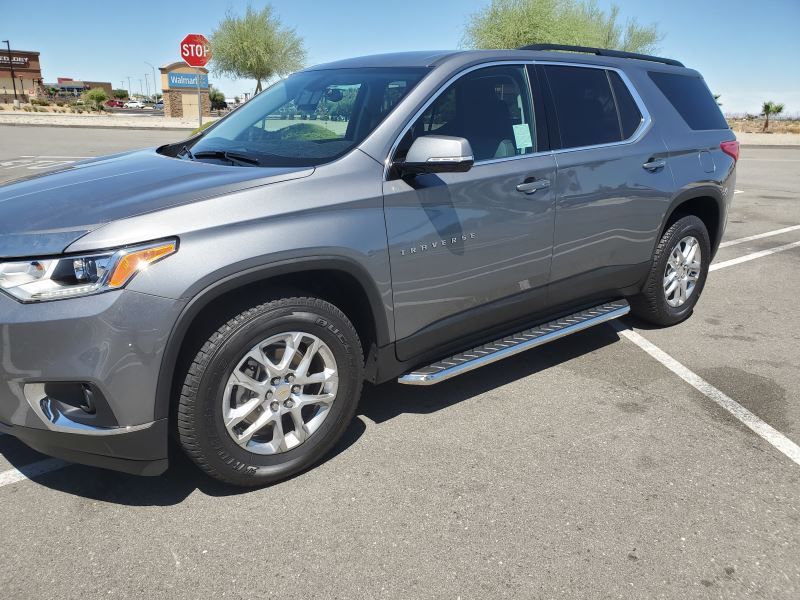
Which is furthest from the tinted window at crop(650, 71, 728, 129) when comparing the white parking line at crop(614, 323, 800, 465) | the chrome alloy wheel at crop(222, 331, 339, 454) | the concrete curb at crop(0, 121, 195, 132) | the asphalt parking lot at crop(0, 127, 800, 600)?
the concrete curb at crop(0, 121, 195, 132)

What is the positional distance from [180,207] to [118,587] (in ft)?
4.46

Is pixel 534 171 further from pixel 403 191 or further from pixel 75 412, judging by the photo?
pixel 75 412

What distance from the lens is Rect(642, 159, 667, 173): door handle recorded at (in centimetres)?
414

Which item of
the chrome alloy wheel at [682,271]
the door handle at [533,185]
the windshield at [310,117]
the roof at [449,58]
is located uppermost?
the roof at [449,58]

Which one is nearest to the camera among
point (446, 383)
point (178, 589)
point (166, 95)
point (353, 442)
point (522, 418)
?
point (178, 589)

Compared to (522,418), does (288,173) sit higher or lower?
higher

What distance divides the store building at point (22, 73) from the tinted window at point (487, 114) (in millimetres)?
98160

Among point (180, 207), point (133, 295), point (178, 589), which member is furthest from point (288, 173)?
point (178, 589)

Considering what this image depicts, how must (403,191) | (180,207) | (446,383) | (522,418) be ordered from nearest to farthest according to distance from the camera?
(180,207) → (403,191) → (522,418) → (446,383)

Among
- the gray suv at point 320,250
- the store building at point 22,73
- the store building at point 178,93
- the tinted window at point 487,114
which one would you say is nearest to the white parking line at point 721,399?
the gray suv at point 320,250

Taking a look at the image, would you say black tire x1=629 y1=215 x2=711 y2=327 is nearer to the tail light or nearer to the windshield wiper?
the tail light

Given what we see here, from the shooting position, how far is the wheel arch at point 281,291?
2422 mm

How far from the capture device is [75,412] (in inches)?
96.7

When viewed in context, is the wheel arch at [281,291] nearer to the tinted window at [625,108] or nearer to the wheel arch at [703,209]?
the tinted window at [625,108]
